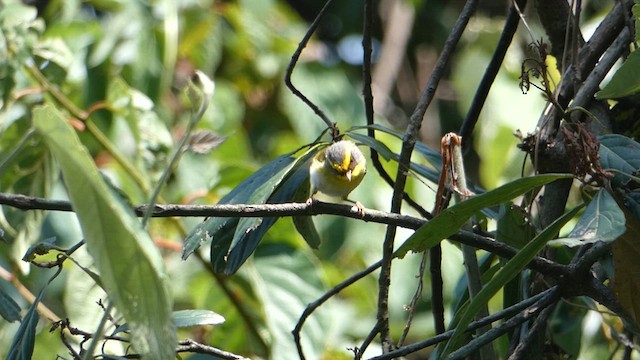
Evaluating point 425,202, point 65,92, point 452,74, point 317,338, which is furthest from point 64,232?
point 452,74

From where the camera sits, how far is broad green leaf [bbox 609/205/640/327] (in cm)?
76

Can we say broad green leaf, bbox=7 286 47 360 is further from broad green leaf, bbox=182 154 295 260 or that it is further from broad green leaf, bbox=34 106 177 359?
broad green leaf, bbox=34 106 177 359

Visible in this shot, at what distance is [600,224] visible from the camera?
67cm

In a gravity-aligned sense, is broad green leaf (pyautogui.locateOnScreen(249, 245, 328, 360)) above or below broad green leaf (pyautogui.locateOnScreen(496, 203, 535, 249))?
above

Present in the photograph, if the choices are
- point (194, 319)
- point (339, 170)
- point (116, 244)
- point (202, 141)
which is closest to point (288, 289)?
point (339, 170)

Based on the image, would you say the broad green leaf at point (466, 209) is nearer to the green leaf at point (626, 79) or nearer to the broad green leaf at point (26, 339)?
the green leaf at point (626, 79)

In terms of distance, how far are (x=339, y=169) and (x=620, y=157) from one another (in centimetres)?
59

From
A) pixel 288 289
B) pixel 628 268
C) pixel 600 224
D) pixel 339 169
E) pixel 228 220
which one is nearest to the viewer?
pixel 600 224

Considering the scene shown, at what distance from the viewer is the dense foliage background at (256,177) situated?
0.66 meters

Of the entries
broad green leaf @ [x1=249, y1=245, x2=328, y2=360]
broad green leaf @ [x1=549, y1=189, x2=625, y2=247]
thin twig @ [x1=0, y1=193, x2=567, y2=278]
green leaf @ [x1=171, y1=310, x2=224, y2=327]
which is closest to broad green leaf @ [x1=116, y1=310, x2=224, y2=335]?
green leaf @ [x1=171, y1=310, x2=224, y2=327]

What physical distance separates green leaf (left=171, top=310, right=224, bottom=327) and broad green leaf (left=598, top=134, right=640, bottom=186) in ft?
1.24

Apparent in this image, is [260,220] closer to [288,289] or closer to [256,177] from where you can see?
[256,177]

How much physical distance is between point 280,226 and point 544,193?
2.53 ft

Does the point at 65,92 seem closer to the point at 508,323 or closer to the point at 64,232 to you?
the point at 64,232
